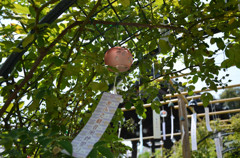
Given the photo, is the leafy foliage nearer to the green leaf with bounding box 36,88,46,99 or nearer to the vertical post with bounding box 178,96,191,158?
the green leaf with bounding box 36,88,46,99

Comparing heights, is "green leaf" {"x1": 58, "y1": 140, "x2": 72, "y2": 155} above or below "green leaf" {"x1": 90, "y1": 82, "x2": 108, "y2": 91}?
below

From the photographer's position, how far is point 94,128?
917mm

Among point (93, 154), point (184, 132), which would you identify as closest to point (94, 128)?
point (93, 154)

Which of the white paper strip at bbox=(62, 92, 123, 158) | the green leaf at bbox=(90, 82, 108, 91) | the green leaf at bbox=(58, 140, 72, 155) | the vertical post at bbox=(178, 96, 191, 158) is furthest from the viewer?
the vertical post at bbox=(178, 96, 191, 158)

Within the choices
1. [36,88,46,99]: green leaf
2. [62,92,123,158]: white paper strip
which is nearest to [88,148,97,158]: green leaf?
[62,92,123,158]: white paper strip

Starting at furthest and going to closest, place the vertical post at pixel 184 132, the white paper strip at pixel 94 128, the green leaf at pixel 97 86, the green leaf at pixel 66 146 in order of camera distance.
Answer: the vertical post at pixel 184 132
the green leaf at pixel 97 86
the white paper strip at pixel 94 128
the green leaf at pixel 66 146

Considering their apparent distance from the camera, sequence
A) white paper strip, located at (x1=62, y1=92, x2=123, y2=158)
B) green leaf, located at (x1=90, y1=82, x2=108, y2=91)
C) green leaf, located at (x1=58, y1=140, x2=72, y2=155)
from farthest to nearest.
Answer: green leaf, located at (x1=90, y1=82, x2=108, y2=91), white paper strip, located at (x1=62, y1=92, x2=123, y2=158), green leaf, located at (x1=58, y1=140, x2=72, y2=155)

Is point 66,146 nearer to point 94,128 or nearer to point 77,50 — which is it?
point 94,128

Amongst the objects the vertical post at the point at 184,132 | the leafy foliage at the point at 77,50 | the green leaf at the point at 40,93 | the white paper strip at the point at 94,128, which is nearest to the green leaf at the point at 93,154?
the white paper strip at the point at 94,128

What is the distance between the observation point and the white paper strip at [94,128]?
801 millimetres

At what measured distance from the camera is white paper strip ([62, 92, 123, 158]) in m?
0.80

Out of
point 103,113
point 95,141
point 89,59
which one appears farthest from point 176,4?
point 95,141

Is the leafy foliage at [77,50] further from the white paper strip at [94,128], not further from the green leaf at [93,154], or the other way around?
the green leaf at [93,154]

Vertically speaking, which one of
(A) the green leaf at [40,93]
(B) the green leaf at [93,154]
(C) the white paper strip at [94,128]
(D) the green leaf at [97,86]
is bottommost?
(B) the green leaf at [93,154]
